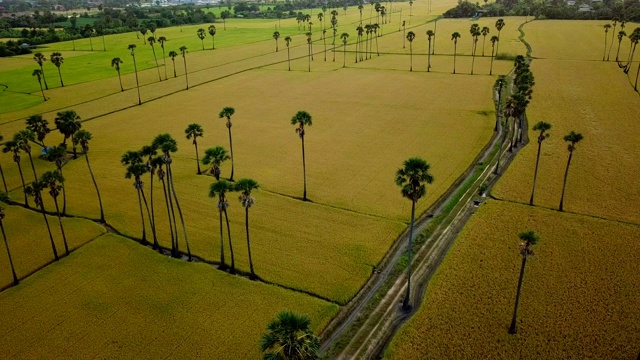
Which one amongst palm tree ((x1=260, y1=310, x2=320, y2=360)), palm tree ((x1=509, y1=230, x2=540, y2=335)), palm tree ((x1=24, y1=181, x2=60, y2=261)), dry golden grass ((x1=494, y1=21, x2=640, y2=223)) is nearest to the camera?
palm tree ((x1=260, y1=310, x2=320, y2=360))

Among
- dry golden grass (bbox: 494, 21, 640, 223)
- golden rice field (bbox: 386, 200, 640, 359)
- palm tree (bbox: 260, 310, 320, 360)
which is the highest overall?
palm tree (bbox: 260, 310, 320, 360)

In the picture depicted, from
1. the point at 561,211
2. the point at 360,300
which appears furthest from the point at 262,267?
the point at 561,211

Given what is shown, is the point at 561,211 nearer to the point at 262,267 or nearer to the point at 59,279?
the point at 262,267

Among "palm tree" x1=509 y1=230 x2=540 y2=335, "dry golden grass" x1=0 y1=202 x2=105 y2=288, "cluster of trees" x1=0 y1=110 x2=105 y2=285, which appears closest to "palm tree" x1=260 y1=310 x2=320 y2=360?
"palm tree" x1=509 y1=230 x2=540 y2=335

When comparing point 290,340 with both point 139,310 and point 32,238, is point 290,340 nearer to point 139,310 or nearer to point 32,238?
point 139,310

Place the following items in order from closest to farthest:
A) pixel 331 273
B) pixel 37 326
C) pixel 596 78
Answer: pixel 37 326 → pixel 331 273 → pixel 596 78

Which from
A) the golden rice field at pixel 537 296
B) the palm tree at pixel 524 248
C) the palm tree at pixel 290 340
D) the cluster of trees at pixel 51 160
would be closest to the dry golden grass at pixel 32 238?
the cluster of trees at pixel 51 160

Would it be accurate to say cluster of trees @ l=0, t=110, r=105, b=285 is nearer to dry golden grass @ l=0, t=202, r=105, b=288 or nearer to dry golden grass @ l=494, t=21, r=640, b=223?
dry golden grass @ l=0, t=202, r=105, b=288
